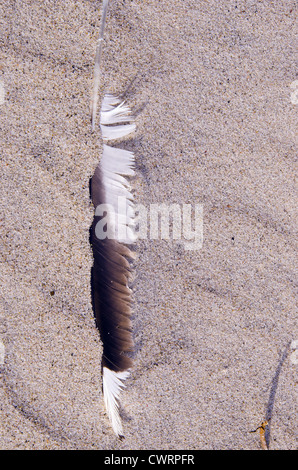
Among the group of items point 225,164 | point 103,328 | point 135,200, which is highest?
point 225,164

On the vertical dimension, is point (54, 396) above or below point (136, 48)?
below

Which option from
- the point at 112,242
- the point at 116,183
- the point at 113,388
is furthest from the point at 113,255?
the point at 113,388

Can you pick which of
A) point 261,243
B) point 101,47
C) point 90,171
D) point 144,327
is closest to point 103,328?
point 144,327

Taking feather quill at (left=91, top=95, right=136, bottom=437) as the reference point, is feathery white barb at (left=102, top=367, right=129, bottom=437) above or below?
below

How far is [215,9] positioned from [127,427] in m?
2.21

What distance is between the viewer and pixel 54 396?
1700 millimetres

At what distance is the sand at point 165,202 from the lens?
1667mm

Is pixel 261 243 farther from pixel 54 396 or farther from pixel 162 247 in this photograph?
pixel 54 396

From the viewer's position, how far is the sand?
5.47ft

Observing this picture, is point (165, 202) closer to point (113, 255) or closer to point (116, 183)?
point (116, 183)

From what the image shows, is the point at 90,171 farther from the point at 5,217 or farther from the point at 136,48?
the point at 136,48

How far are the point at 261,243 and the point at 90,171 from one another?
3.15 ft

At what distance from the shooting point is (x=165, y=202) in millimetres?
1671

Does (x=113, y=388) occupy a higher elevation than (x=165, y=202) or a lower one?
lower
